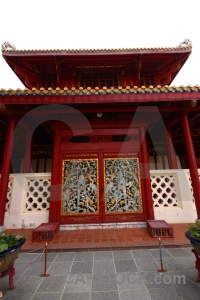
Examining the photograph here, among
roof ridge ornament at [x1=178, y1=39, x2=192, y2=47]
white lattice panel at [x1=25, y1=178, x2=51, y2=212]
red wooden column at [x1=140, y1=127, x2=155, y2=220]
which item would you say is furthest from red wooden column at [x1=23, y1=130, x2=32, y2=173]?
roof ridge ornament at [x1=178, y1=39, x2=192, y2=47]

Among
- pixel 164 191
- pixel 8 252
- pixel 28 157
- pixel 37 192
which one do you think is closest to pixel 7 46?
pixel 28 157

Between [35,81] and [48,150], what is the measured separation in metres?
3.36

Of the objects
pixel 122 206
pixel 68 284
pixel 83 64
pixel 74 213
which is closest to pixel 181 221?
pixel 122 206

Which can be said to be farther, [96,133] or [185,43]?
[185,43]

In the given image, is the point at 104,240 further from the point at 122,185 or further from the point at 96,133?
the point at 96,133

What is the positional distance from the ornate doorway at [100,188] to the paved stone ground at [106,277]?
142 centimetres

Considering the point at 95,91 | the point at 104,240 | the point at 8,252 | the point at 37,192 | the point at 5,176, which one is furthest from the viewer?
the point at 37,192

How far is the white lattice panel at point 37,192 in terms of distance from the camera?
484 cm

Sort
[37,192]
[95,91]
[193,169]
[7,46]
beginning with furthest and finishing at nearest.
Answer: [7,46]
[37,192]
[193,169]
[95,91]

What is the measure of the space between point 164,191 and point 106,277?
3.37m

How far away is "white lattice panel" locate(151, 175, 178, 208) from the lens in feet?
16.2

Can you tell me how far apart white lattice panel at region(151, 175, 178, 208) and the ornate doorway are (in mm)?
613

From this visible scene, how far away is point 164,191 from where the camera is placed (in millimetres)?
4980

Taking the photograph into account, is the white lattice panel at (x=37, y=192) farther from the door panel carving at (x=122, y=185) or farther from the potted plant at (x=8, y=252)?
the potted plant at (x=8, y=252)
